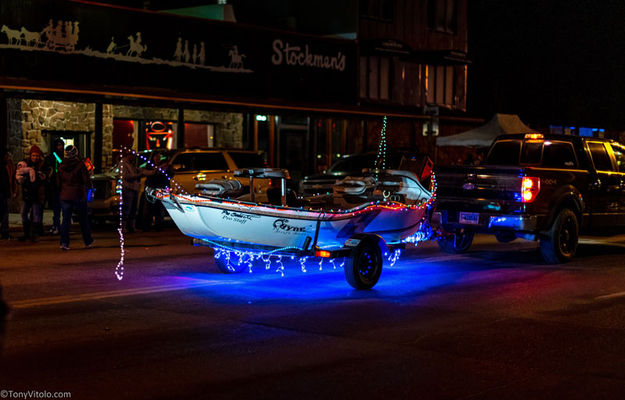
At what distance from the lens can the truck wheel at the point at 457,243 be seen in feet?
53.5

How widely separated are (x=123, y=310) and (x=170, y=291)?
1379 millimetres

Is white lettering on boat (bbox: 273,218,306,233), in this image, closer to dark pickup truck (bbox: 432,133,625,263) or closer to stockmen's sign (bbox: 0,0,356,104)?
dark pickup truck (bbox: 432,133,625,263)

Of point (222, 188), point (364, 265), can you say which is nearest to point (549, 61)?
point (222, 188)

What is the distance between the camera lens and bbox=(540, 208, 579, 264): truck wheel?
48.7 ft

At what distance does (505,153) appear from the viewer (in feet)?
54.5

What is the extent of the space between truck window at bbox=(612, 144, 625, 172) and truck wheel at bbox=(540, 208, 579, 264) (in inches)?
83.2

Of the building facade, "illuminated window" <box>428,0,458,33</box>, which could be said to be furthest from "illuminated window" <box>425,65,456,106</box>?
"illuminated window" <box>428,0,458,33</box>

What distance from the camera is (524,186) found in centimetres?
1441

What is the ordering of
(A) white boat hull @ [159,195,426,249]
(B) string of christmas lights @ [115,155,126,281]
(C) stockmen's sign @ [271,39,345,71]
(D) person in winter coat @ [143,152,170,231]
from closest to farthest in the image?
(A) white boat hull @ [159,195,426,249]
(B) string of christmas lights @ [115,155,126,281]
(D) person in winter coat @ [143,152,170,231]
(C) stockmen's sign @ [271,39,345,71]

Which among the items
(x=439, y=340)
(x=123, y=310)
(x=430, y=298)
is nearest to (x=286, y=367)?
(x=439, y=340)

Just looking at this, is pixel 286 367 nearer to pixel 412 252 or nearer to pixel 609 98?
pixel 412 252

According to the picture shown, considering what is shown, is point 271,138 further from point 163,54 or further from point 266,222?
point 266,222

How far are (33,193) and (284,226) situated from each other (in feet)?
26.7

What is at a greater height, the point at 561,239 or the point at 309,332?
the point at 561,239
